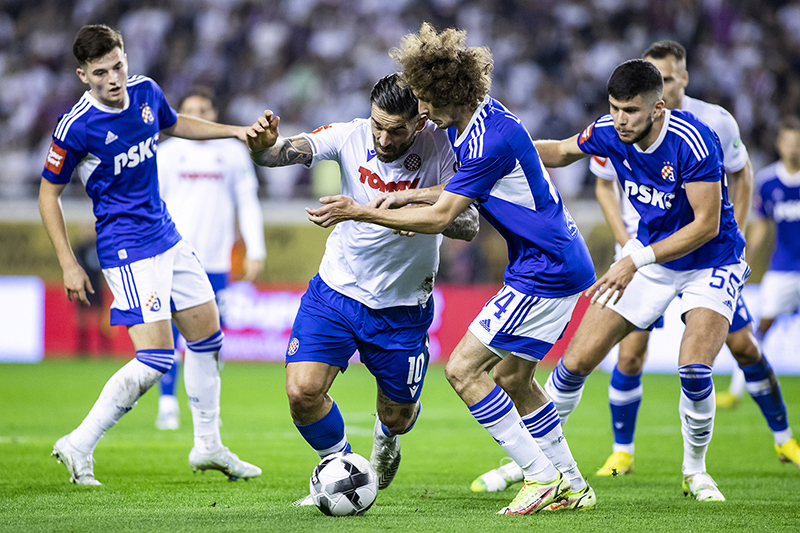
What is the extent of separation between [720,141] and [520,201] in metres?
1.99

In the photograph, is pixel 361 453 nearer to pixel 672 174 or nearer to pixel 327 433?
pixel 327 433

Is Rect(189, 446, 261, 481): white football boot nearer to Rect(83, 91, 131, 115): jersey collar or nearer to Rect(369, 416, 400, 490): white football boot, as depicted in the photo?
Rect(369, 416, 400, 490): white football boot

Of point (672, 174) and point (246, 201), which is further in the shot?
point (246, 201)

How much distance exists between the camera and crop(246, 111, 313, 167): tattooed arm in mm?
4429

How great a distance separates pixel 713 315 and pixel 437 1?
50.2ft

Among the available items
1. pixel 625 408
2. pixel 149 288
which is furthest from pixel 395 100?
pixel 625 408

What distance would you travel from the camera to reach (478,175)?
14.0 feet

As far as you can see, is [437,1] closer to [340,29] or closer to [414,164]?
[340,29]

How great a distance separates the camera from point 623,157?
5.23 metres

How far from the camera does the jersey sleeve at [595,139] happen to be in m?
5.27

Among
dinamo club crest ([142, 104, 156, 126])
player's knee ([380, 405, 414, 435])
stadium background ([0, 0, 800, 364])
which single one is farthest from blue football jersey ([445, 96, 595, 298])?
stadium background ([0, 0, 800, 364])

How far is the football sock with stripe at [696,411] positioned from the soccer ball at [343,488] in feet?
6.19

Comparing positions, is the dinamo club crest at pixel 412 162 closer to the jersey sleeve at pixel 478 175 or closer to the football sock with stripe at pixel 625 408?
the jersey sleeve at pixel 478 175

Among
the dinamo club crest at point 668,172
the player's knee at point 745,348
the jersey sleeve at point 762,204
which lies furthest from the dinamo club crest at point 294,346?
the jersey sleeve at point 762,204
